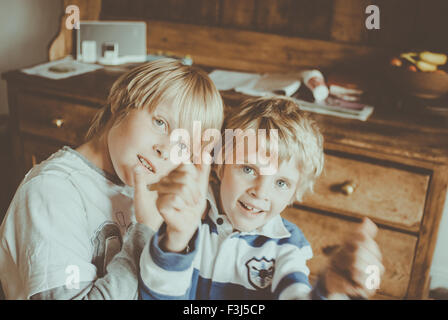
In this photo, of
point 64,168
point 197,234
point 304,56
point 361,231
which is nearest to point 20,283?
point 64,168

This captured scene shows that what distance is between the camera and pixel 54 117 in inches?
48.1

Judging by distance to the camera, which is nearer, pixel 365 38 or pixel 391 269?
pixel 391 269

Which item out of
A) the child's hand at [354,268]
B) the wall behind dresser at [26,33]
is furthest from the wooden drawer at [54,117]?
the child's hand at [354,268]

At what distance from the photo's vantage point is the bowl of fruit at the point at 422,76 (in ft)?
3.51

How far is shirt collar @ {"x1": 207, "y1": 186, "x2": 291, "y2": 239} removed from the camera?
0.59 metres

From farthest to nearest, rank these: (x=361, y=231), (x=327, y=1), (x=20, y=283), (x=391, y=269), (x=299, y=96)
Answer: (x=327, y=1) < (x=299, y=96) < (x=391, y=269) < (x=20, y=283) < (x=361, y=231)

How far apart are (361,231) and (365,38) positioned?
3.38 feet

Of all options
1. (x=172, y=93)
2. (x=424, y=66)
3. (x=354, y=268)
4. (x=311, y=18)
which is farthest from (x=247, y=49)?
(x=354, y=268)

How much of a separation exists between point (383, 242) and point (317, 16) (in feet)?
2.19

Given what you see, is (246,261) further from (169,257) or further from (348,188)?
(348,188)

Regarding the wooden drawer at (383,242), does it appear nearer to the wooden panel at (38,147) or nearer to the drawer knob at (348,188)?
the drawer knob at (348,188)

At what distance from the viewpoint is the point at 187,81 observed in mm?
591

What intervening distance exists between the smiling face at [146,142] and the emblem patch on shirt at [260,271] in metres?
0.16
